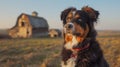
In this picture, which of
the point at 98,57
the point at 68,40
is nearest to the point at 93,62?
the point at 98,57

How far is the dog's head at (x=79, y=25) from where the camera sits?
847 cm

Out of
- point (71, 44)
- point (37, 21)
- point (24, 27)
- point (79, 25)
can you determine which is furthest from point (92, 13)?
point (24, 27)

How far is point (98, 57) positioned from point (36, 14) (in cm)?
5999

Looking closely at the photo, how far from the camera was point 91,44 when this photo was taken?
8.53 metres

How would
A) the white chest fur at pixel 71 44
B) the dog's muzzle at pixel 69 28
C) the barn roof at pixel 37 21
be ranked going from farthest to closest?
the barn roof at pixel 37 21, the white chest fur at pixel 71 44, the dog's muzzle at pixel 69 28

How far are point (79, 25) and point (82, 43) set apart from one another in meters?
0.46

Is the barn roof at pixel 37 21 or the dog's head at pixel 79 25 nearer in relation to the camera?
the dog's head at pixel 79 25

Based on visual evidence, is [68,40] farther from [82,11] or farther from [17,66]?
[17,66]

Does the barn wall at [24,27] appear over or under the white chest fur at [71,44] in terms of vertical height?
under

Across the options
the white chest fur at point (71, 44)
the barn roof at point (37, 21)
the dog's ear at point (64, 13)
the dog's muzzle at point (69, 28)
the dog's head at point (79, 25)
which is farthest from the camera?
the barn roof at point (37, 21)

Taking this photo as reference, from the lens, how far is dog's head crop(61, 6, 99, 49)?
8469mm

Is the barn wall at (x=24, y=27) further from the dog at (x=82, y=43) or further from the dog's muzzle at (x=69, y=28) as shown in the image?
the dog's muzzle at (x=69, y=28)

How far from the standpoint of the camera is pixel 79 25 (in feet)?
28.0

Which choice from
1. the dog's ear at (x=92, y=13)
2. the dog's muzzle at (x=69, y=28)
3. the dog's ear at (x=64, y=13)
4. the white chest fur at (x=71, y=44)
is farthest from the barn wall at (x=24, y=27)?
the dog's muzzle at (x=69, y=28)
